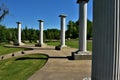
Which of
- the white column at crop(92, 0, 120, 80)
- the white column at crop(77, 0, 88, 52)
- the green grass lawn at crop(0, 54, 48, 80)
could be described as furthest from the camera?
the white column at crop(77, 0, 88, 52)

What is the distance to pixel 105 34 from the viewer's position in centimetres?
390

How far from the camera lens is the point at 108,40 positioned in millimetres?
A: 3811

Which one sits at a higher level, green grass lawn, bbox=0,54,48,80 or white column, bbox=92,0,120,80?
white column, bbox=92,0,120,80

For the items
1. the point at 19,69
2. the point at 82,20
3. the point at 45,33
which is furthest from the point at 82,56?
the point at 45,33

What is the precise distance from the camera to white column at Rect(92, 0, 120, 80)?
3.68 metres

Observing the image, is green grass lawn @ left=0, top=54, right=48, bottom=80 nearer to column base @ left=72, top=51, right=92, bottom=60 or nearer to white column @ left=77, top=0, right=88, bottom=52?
column base @ left=72, top=51, right=92, bottom=60

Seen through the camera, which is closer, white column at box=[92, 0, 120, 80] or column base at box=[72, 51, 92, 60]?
white column at box=[92, 0, 120, 80]

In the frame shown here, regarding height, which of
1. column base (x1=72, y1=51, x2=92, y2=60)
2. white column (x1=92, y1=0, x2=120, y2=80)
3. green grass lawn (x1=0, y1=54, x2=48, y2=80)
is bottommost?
green grass lawn (x1=0, y1=54, x2=48, y2=80)

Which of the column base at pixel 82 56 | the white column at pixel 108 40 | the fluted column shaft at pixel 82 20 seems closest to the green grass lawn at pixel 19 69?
the column base at pixel 82 56

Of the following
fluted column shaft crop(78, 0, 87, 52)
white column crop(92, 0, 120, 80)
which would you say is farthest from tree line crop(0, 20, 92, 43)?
white column crop(92, 0, 120, 80)

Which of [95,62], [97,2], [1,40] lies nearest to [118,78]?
[95,62]

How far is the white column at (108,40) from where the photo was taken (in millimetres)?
3684

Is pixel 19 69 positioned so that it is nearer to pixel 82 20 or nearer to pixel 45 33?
pixel 82 20

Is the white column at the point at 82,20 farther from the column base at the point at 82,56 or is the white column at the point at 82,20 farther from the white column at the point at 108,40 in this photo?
the white column at the point at 108,40
